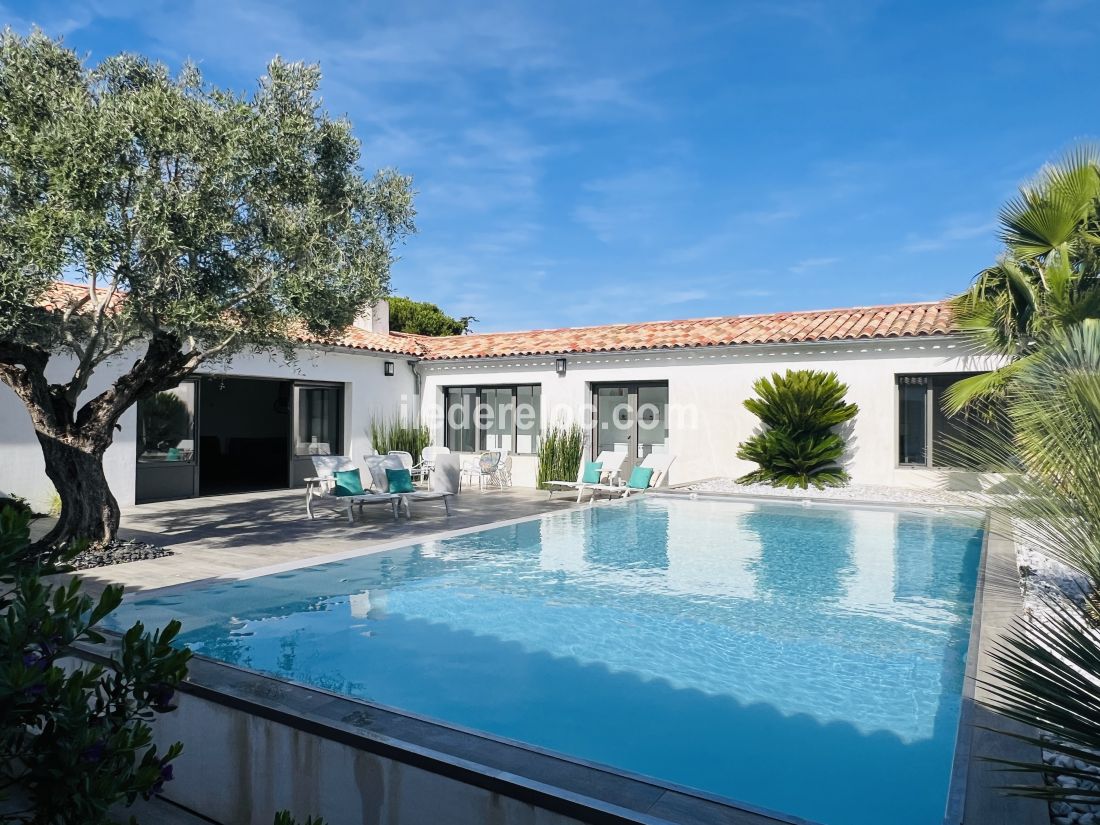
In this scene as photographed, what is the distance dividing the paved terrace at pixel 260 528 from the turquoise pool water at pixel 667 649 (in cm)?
75

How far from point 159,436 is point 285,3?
28.3ft

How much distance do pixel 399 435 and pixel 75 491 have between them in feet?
34.7

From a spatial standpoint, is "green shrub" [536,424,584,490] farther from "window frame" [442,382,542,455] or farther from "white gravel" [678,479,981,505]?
"white gravel" [678,479,981,505]

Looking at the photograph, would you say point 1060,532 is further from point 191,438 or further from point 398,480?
point 191,438

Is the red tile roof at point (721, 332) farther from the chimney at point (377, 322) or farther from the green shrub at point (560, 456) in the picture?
the green shrub at point (560, 456)

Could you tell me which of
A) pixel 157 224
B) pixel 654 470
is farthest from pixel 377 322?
pixel 157 224

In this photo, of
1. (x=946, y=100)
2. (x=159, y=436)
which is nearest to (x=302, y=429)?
(x=159, y=436)

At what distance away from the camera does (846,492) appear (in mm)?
14266

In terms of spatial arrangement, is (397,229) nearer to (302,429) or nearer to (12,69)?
(12,69)

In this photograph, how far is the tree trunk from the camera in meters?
8.58

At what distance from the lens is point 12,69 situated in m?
7.59

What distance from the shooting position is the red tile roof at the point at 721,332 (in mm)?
15672

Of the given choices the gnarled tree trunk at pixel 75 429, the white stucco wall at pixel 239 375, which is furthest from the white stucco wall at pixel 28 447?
the gnarled tree trunk at pixel 75 429

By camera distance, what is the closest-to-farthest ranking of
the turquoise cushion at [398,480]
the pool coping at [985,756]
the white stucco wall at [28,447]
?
the pool coping at [985,756] < the white stucco wall at [28,447] < the turquoise cushion at [398,480]
